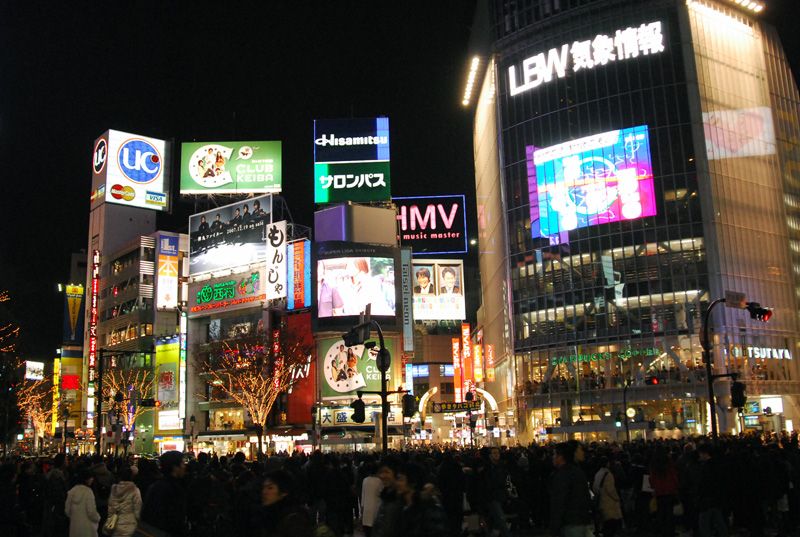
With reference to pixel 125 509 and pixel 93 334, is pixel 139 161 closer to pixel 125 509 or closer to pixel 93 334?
pixel 93 334

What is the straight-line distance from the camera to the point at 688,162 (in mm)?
64688

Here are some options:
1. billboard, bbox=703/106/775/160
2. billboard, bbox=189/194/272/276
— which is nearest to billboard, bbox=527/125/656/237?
billboard, bbox=703/106/775/160

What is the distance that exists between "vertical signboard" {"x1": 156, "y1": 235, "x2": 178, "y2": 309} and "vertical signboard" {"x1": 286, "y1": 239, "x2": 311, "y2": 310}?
18268 millimetres

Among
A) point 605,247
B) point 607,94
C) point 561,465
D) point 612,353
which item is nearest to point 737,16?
point 607,94

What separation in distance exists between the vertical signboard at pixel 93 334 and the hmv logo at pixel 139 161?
9.98 meters

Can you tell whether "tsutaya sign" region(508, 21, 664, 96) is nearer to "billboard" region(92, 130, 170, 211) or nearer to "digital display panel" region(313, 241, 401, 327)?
"digital display panel" region(313, 241, 401, 327)

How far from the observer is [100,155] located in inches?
3735

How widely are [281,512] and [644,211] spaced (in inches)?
2439

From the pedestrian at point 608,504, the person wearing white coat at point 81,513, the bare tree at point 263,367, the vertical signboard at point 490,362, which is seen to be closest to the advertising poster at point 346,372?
the bare tree at point 263,367

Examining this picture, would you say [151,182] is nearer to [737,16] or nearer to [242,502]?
[737,16]

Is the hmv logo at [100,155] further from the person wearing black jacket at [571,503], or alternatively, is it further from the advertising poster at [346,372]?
the person wearing black jacket at [571,503]

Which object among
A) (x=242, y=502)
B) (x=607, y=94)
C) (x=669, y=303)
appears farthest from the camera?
(x=607, y=94)

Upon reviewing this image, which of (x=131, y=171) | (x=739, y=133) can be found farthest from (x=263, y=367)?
(x=131, y=171)

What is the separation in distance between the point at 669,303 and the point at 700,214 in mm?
7401
